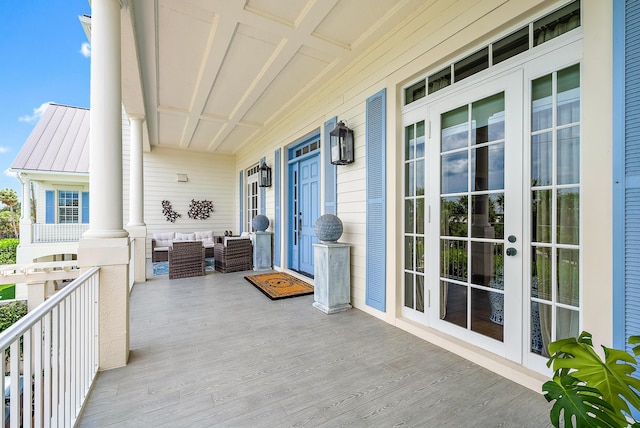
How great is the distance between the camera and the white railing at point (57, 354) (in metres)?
1.01

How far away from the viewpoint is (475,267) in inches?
92.7

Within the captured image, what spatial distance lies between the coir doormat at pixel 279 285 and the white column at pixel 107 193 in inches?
77.6

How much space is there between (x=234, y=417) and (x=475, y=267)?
82.3 inches

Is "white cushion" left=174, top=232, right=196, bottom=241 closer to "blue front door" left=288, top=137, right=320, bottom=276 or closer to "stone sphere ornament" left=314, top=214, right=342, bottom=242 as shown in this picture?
"blue front door" left=288, top=137, right=320, bottom=276

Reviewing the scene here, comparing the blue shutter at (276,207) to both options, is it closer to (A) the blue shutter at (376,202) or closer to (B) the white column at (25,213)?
(A) the blue shutter at (376,202)

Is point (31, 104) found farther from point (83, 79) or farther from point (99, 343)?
point (99, 343)

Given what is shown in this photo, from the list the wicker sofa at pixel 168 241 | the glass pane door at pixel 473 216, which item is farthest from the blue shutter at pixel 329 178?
the wicker sofa at pixel 168 241

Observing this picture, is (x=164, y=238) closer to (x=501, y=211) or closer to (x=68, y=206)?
(x=68, y=206)

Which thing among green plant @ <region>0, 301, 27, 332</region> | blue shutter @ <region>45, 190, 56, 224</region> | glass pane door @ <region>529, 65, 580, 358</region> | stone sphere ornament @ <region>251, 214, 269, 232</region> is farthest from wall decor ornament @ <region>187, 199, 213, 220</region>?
glass pane door @ <region>529, 65, 580, 358</region>

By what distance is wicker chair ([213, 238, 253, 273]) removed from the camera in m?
5.68

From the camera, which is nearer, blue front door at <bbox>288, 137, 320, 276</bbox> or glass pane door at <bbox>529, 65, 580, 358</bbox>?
glass pane door at <bbox>529, 65, 580, 358</bbox>

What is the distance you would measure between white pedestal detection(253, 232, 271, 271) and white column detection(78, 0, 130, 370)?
11.9 feet

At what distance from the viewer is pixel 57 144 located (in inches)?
343

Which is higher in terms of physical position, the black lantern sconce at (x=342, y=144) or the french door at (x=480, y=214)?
the black lantern sconce at (x=342, y=144)
